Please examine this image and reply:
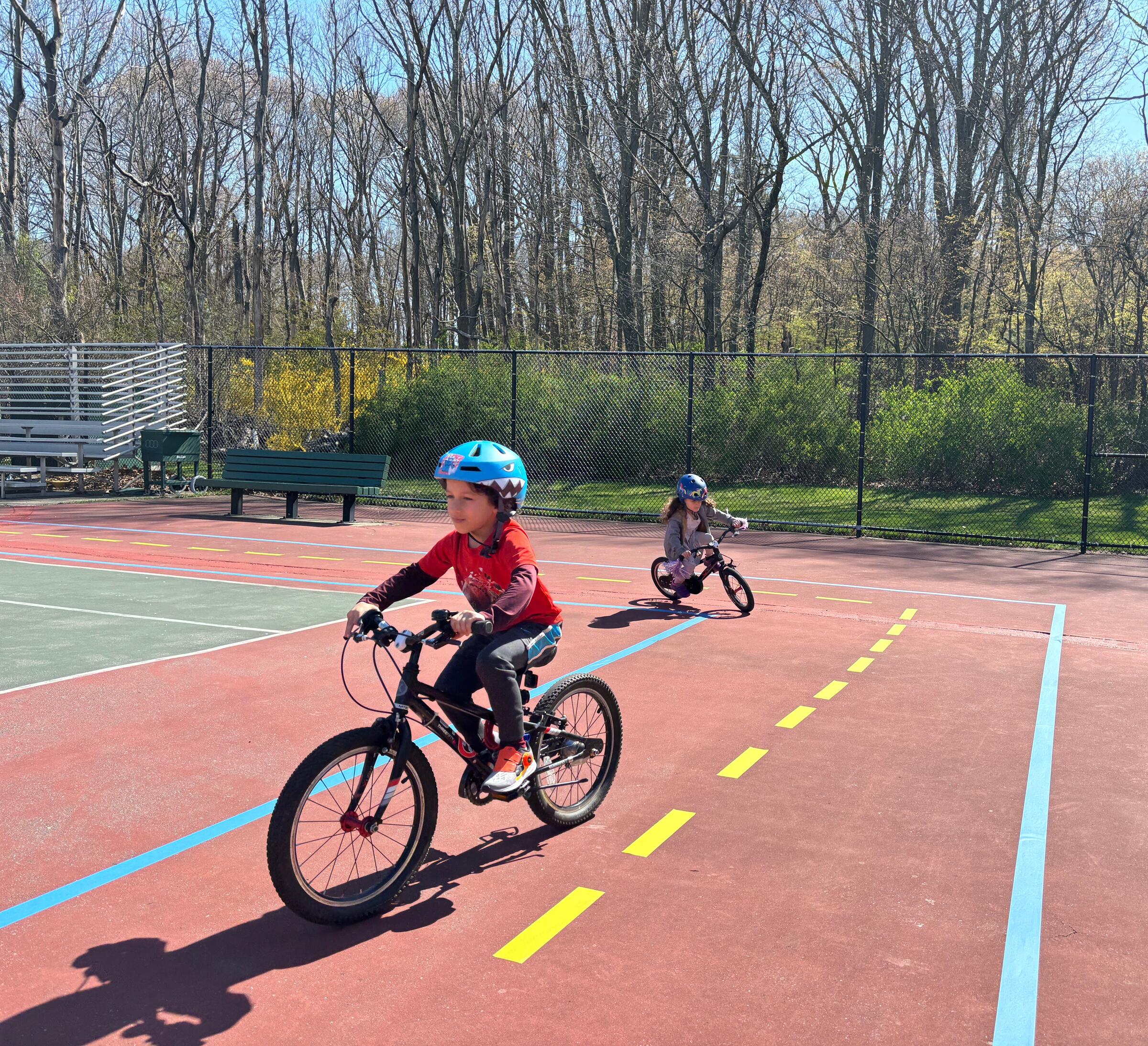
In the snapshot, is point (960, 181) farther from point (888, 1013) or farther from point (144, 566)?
point (888, 1013)

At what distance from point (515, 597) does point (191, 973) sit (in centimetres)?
168

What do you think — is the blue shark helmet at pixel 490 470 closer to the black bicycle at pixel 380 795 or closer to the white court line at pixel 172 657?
the black bicycle at pixel 380 795

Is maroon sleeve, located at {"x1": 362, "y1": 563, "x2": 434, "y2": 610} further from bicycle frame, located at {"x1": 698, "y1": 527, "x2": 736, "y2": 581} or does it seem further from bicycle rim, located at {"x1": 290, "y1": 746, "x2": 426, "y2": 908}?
bicycle frame, located at {"x1": 698, "y1": 527, "x2": 736, "y2": 581}

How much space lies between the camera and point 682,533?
10.3 m

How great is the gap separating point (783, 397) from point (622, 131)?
9.57 metres

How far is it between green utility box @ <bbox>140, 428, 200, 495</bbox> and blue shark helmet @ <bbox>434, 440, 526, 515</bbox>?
57.8ft

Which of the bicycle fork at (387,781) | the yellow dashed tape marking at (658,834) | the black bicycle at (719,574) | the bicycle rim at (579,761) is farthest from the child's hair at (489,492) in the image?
the black bicycle at (719,574)

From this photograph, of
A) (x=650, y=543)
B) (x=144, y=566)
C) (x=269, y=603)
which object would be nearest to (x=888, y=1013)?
(x=269, y=603)

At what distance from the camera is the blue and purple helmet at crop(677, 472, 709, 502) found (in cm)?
991

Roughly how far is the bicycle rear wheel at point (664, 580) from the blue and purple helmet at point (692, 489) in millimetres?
712

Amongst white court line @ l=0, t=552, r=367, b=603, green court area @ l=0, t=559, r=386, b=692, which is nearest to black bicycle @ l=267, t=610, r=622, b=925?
green court area @ l=0, t=559, r=386, b=692

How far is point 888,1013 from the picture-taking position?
3.32m

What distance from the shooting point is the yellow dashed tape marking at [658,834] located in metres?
4.56

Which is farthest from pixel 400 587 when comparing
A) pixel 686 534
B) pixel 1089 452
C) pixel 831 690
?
pixel 1089 452
